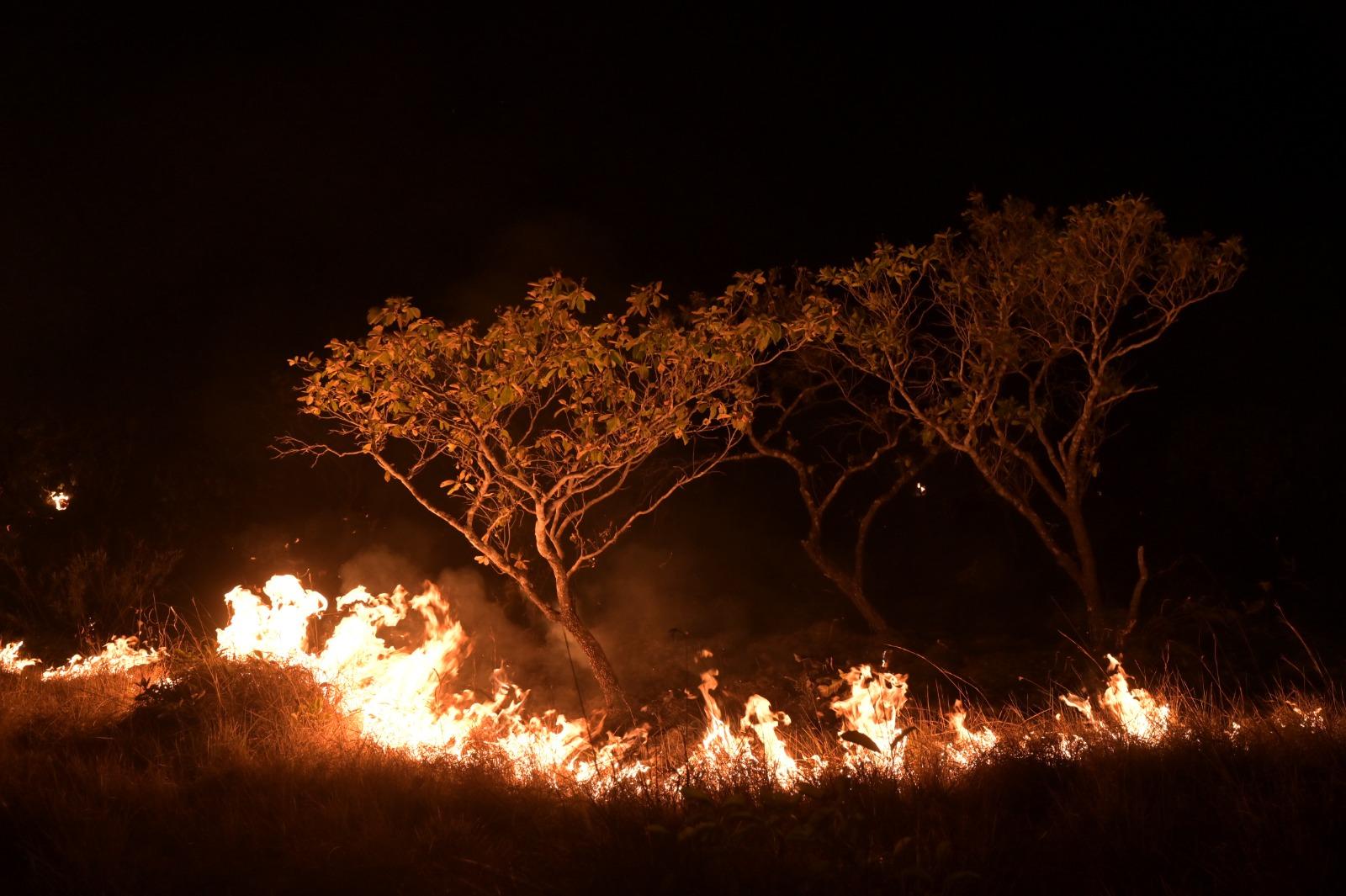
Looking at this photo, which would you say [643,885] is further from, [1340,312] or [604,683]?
[1340,312]

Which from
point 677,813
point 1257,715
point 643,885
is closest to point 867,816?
point 677,813

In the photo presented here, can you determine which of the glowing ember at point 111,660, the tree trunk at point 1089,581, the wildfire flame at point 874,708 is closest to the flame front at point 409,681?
the glowing ember at point 111,660

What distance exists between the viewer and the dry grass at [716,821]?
4.21 m

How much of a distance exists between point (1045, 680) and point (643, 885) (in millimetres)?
6320

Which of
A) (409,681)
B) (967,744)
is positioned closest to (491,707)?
(409,681)

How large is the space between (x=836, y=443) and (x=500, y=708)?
7.40 metres

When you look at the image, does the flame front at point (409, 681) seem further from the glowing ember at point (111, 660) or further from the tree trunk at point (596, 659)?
the glowing ember at point (111, 660)

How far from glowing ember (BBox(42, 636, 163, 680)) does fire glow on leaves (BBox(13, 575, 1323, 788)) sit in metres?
0.02

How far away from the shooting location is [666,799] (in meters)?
5.10

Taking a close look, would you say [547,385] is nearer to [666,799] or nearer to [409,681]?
[409,681]

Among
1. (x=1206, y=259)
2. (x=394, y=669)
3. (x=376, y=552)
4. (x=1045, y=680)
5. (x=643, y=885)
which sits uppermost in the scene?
(x=1206, y=259)

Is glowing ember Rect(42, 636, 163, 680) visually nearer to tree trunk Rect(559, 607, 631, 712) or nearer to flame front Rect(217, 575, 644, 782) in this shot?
flame front Rect(217, 575, 644, 782)

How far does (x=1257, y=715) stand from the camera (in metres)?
5.97

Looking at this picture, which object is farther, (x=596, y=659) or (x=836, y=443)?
(x=836, y=443)
